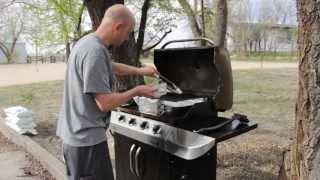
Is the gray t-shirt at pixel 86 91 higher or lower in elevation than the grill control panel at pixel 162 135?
higher

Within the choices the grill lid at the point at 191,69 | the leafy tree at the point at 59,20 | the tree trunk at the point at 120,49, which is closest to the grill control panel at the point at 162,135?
the grill lid at the point at 191,69

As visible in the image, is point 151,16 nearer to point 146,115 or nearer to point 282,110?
point 282,110

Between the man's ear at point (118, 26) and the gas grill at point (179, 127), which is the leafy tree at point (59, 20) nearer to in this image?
the gas grill at point (179, 127)

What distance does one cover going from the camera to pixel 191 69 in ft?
11.0

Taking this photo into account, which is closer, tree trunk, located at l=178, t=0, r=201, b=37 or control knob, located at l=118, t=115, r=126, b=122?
control knob, located at l=118, t=115, r=126, b=122

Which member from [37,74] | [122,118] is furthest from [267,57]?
[122,118]

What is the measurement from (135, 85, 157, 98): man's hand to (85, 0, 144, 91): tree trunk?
2.09 meters

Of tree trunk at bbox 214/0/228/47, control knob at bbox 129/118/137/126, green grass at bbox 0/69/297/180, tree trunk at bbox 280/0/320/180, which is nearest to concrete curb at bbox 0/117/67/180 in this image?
green grass at bbox 0/69/297/180

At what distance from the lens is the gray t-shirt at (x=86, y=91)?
2.66 m

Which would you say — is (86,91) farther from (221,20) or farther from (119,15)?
(221,20)

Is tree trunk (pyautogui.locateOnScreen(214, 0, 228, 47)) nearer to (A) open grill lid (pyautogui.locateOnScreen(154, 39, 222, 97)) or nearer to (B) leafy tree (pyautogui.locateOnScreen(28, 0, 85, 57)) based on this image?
(B) leafy tree (pyautogui.locateOnScreen(28, 0, 85, 57))

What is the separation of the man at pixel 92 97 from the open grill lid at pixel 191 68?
0.52 metres

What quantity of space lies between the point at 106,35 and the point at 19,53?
43.9m

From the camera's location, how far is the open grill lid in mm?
3207
